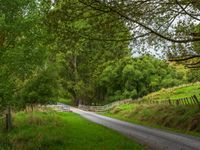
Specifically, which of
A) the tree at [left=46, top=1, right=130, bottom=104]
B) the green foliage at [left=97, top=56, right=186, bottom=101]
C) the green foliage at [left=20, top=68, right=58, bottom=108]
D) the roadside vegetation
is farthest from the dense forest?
Result: the green foliage at [left=97, top=56, right=186, bottom=101]

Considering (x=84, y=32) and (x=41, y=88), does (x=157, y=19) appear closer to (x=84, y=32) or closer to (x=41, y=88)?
(x=84, y=32)

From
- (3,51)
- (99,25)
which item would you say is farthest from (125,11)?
(3,51)

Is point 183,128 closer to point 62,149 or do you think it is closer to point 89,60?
point 89,60

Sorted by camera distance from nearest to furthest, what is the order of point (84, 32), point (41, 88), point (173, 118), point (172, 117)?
point (84, 32) → point (173, 118) → point (172, 117) → point (41, 88)

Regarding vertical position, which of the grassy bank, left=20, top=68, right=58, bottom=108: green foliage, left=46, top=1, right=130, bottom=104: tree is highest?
left=46, top=1, right=130, bottom=104: tree

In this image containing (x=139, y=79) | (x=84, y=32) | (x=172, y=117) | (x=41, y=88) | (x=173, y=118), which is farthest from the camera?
(x=139, y=79)

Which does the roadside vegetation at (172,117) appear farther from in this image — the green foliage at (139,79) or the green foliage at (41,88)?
the green foliage at (139,79)

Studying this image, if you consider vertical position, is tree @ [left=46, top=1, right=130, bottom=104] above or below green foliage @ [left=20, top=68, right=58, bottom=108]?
above

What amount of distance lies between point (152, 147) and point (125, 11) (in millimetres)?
7124

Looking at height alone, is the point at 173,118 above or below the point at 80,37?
below

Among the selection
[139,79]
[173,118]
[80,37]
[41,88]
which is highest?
[80,37]

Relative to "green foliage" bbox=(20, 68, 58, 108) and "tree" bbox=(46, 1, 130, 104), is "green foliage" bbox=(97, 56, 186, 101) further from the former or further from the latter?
"tree" bbox=(46, 1, 130, 104)

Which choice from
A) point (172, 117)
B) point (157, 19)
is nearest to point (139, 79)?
point (172, 117)

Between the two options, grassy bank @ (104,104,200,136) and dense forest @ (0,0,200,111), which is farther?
grassy bank @ (104,104,200,136)
